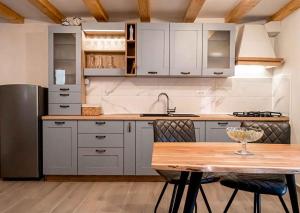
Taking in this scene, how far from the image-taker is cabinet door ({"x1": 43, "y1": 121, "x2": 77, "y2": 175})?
13.2 ft

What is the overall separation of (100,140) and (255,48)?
2.44 metres

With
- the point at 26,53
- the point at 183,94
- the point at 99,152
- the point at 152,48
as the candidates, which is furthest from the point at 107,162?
the point at 26,53

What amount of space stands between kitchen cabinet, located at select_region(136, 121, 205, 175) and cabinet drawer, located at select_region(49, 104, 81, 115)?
87cm

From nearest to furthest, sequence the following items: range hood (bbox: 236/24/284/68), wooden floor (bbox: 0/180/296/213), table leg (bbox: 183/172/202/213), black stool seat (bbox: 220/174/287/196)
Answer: table leg (bbox: 183/172/202/213), black stool seat (bbox: 220/174/287/196), wooden floor (bbox: 0/180/296/213), range hood (bbox: 236/24/284/68)

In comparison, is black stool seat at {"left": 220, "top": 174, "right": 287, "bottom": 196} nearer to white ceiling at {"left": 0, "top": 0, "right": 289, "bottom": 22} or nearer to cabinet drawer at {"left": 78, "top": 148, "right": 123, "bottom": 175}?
cabinet drawer at {"left": 78, "top": 148, "right": 123, "bottom": 175}

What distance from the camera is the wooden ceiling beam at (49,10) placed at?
369 cm

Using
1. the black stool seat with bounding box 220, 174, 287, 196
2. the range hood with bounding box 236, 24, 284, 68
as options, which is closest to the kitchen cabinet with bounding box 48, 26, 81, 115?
the range hood with bounding box 236, 24, 284, 68

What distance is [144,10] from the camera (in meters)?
4.02

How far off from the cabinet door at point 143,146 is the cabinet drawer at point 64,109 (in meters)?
0.87

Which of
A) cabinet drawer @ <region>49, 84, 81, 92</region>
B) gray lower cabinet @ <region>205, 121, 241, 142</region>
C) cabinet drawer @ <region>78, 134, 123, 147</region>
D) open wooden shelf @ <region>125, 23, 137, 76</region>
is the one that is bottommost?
cabinet drawer @ <region>78, 134, 123, 147</region>

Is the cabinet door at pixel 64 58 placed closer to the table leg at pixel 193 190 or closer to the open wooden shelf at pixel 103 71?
the open wooden shelf at pixel 103 71

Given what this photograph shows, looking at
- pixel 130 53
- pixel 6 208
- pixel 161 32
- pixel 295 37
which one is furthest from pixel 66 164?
pixel 295 37

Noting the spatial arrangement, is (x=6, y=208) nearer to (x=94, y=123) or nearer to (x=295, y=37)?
(x=94, y=123)

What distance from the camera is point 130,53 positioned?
4434mm
